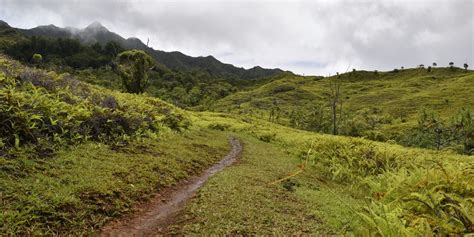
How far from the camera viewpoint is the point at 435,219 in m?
4.46

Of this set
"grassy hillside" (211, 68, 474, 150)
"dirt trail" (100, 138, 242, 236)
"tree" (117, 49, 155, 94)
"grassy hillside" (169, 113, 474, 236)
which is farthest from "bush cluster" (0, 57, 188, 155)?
"grassy hillside" (211, 68, 474, 150)

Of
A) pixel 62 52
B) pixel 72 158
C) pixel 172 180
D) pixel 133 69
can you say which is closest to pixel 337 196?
pixel 172 180

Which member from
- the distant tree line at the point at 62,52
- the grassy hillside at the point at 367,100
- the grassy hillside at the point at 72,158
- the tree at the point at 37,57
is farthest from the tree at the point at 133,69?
the distant tree line at the point at 62,52

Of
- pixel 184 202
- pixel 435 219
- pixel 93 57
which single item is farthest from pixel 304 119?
pixel 93 57

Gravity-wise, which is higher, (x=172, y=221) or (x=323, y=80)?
(x=323, y=80)

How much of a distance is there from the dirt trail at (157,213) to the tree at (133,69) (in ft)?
121

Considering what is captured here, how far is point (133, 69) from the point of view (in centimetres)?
5038

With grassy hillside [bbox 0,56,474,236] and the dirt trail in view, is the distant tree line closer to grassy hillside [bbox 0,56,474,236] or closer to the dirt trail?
grassy hillside [bbox 0,56,474,236]

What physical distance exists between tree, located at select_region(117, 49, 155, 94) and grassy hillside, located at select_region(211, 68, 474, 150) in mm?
38021

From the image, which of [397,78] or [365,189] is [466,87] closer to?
[397,78]

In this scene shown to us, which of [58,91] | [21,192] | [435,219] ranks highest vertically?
[58,91]

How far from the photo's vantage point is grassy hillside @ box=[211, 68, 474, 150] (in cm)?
8519

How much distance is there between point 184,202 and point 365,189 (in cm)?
1002

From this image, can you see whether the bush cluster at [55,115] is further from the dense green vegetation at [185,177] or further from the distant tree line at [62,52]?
the distant tree line at [62,52]
